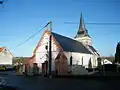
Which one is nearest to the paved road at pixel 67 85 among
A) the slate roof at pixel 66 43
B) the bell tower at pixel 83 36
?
the slate roof at pixel 66 43

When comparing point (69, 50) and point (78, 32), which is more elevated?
point (78, 32)

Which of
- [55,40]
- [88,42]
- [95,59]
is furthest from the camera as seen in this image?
[88,42]

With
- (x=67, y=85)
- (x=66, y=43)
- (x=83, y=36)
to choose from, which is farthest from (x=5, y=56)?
(x=67, y=85)

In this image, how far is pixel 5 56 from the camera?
253 ft

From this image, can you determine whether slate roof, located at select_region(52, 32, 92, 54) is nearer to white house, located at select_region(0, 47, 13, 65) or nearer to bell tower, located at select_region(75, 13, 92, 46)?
bell tower, located at select_region(75, 13, 92, 46)

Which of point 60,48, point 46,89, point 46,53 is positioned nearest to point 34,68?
point 46,53

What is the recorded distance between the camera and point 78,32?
267 feet

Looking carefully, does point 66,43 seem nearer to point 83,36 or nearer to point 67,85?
point 83,36

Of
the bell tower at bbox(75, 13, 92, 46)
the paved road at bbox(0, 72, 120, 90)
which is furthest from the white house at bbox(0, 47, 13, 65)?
the paved road at bbox(0, 72, 120, 90)

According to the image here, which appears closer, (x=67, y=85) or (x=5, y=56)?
(x=67, y=85)

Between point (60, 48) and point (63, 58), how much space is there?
2644 millimetres

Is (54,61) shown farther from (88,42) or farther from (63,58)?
(88,42)

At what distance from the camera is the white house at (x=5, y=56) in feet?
250

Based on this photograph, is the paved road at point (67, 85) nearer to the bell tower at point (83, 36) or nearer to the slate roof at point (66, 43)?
the slate roof at point (66, 43)
